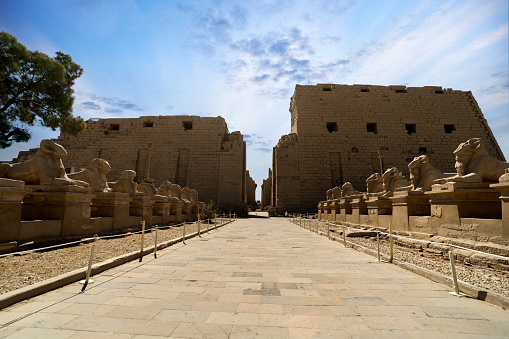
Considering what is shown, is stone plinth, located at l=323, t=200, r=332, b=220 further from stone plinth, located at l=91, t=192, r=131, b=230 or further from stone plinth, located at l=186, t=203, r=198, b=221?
stone plinth, located at l=91, t=192, r=131, b=230

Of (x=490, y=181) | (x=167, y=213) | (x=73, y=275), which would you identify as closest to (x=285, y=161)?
(x=167, y=213)

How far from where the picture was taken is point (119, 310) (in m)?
2.55

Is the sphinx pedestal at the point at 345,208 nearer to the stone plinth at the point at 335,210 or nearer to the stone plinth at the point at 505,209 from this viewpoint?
the stone plinth at the point at 335,210

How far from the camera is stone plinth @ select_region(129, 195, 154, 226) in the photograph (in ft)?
28.8

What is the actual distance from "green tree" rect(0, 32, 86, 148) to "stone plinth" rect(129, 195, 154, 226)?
12118mm

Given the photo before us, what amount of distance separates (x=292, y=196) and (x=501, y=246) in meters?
18.3

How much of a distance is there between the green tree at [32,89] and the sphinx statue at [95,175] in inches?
463

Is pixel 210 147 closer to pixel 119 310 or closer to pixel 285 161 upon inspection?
pixel 285 161

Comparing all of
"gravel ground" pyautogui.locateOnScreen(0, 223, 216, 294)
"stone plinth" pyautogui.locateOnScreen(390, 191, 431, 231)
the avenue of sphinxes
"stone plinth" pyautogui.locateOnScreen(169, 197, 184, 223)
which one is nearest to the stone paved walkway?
"gravel ground" pyautogui.locateOnScreen(0, 223, 216, 294)

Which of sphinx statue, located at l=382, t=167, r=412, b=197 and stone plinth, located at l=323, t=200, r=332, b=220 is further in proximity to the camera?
stone plinth, located at l=323, t=200, r=332, b=220

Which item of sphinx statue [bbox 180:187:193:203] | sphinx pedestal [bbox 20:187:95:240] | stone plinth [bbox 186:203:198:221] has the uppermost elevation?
sphinx statue [bbox 180:187:193:203]

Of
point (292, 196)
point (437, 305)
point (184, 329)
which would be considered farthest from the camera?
point (292, 196)

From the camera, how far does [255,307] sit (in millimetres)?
2643

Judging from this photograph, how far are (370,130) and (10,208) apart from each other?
26.1 metres
